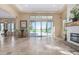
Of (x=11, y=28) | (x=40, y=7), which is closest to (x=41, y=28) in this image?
(x=11, y=28)

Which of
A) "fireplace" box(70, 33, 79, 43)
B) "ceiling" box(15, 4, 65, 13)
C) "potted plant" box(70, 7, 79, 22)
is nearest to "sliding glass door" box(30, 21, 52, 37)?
"ceiling" box(15, 4, 65, 13)

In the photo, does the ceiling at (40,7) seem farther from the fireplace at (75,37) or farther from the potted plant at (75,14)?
the fireplace at (75,37)

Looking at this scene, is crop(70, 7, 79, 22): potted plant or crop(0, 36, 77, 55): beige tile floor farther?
crop(70, 7, 79, 22): potted plant

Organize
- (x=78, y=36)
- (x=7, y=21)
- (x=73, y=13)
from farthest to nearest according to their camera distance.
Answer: (x=7, y=21) → (x=73, y=13) → (x=78, y=36)

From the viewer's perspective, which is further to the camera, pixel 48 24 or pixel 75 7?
pixel 48 24

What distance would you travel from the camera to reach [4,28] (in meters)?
20.2

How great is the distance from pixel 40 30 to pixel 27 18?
2.19 m

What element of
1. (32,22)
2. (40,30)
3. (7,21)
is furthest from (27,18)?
(7,21)

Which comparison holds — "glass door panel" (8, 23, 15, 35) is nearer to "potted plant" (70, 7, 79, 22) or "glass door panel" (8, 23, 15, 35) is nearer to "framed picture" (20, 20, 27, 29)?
"framed picture" (20, 20, 27, 29)

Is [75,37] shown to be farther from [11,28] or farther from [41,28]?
[11,28]

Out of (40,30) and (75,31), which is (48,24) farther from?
(75,31)

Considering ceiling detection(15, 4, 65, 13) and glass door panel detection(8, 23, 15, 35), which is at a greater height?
ceiling detection(15, 4, 65, 13)

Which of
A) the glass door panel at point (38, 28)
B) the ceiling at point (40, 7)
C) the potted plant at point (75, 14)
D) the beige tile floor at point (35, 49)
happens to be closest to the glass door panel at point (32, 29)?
the glass door panel at point (38, 28)
